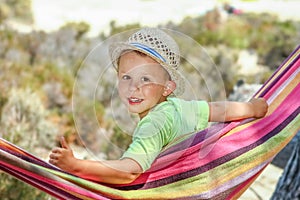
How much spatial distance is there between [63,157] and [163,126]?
34cm

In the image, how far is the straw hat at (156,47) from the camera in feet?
7.11

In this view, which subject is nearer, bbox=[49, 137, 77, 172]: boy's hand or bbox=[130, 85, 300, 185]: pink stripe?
bbox=[49, 137, 77, 172]: boy's hand

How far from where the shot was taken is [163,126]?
214cm

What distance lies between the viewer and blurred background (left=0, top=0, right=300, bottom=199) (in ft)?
12.6

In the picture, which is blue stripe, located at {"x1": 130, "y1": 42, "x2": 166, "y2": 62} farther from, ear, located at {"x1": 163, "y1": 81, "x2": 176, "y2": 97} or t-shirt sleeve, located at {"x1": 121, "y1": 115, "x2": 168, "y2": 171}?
t-shirt sleeve, located at {"x1": 121, "y1": 115, "x2": 168, "y2": 171}

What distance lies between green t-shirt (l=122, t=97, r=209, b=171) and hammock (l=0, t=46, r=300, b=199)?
4cm

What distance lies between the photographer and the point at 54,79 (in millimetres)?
7609

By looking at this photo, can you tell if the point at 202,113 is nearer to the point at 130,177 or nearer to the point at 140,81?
the point at 140,81

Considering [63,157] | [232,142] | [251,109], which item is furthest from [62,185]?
[251,109]

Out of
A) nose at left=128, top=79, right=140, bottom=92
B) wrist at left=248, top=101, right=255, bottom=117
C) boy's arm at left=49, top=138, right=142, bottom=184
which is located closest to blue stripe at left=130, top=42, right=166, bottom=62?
nose at left=128, top=79, right=140, bottom=92

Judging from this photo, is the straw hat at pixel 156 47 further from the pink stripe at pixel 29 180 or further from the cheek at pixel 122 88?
the pink stripe at pixel 29 180

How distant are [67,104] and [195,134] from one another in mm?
4986

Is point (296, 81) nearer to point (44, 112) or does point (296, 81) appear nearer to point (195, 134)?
point (195, 134)

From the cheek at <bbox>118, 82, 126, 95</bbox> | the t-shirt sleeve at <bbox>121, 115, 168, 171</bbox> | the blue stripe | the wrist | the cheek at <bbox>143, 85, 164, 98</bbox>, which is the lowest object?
the t-shirt sleeve at <bbox>121, 115, 168, 171</bbox>
